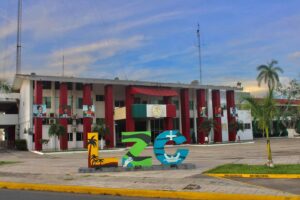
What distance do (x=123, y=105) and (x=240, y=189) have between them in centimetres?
4749

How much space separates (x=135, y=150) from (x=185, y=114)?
41695mm

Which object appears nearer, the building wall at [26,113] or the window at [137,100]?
the building wall at [26,113]

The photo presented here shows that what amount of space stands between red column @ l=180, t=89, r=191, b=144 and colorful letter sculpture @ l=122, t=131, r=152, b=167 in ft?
134

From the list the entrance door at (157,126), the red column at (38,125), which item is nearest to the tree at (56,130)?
the red column at (38,125)

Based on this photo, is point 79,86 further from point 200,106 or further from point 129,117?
point 200,106

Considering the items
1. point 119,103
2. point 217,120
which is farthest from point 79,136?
point 217,120

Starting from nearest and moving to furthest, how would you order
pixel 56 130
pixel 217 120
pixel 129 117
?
pixel 56 130
pixel 129 117
pixel 217 120

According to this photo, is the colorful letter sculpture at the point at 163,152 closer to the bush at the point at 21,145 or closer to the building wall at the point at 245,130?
the bush at the point at 21,145

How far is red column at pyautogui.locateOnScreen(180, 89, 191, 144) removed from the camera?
59688 mm

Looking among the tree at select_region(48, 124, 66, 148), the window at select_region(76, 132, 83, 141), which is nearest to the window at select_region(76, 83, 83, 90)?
the window at select_region(76, 132, 83, 141)

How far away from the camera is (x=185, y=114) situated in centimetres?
6003

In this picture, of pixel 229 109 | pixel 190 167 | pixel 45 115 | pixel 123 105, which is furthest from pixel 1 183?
pixel 229 109

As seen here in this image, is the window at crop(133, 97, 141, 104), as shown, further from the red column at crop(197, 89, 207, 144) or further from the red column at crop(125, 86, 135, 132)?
the red column at crop(197, 89, 207, 144)

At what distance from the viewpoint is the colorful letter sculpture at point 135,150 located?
18.7 m
